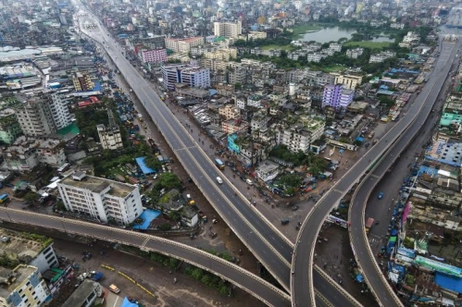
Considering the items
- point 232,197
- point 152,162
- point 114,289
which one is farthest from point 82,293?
point 152,162

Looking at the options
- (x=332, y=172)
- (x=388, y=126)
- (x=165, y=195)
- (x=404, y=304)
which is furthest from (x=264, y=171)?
(x=388, y=126)

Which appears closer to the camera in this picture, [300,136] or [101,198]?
[101,198]

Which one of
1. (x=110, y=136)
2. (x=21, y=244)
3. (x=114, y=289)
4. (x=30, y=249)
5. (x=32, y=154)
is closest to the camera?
(x=30, y=249)

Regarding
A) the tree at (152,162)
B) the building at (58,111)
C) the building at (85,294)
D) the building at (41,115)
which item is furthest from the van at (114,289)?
the building at (58,111)

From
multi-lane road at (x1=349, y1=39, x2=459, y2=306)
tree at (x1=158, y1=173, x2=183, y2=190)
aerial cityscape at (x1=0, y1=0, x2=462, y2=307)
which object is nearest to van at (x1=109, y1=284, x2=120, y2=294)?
aerial cityscape at (x1=0, y1=0, x2=462, y2=307)

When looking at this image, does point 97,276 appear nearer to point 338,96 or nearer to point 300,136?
point 300,136

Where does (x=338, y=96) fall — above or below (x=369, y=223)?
above

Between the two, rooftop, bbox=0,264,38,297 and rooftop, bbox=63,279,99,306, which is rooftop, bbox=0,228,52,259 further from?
rooftop, bbox=63,279,99,306
